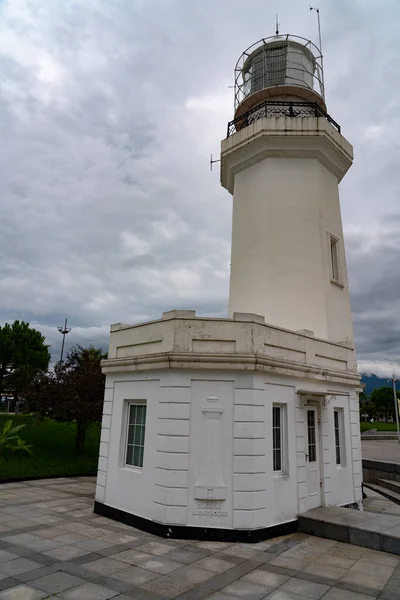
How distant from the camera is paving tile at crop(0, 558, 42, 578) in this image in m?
5.89

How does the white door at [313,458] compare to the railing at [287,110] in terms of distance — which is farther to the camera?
the railing at [287,110]

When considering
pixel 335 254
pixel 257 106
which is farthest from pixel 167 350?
pixel 257 106

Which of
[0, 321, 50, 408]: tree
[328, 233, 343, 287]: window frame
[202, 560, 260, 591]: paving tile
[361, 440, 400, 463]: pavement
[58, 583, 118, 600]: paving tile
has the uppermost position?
[328, 233, 343, 287]: window frame

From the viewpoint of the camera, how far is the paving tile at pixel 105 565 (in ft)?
20.0

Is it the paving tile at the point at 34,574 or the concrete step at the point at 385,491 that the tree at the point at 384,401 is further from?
the paving tile at the point at 34,574

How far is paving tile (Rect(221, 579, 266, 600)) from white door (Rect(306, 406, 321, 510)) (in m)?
3.87

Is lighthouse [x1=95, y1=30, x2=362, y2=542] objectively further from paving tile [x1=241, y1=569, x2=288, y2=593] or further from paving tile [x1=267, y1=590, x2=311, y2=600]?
paving tile [x1=267, y1=590, x2=311, y2=600]

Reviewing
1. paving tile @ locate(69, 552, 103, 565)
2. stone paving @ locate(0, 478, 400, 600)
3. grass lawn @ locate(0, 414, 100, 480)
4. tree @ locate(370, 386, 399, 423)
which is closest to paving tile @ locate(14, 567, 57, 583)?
stone paving @ locate(0, 478, 400, 600)

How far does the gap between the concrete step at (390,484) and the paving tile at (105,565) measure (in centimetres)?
1138

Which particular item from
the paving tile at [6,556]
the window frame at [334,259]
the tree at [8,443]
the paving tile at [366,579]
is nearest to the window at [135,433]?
the paving tile at [6,556]

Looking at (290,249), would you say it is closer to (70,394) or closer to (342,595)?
(342,595)

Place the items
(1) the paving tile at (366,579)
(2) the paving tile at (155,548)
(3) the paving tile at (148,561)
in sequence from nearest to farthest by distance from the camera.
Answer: (1) the paving tile at (366,579)
(3) the paving tile at (148,561)
(2) the paving tile at (155,548)

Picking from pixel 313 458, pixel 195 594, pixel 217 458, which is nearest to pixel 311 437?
pixel 313 458

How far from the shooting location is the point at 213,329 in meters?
8.60
